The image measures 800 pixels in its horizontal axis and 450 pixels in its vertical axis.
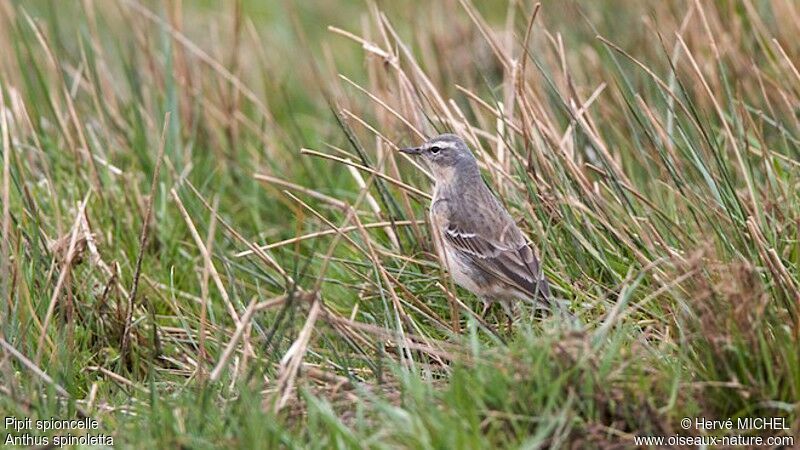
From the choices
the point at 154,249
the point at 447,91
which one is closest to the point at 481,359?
the point at 154,249

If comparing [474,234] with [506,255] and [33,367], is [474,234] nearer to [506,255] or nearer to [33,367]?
[506,255]

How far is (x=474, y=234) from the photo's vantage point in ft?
18.2

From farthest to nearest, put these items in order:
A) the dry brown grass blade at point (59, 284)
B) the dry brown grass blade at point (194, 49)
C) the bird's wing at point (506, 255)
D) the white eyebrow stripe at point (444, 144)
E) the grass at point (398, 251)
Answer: the dry brown grass blade at point (194, 49) → the white eyebrow stripe at point (444, 144) → the bird's wing at point (506, 255) → the dry brown grass blade at point (59, 284) → the grass at point (398, 251)

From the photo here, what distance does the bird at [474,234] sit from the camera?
16.7 ft

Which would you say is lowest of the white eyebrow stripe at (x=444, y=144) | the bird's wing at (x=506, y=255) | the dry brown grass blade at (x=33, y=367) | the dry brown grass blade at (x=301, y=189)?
the dry brown grass blade at (x=33, y=367)

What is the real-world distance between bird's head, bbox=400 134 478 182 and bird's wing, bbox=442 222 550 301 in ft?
0.82

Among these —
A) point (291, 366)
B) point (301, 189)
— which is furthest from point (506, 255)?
point (291, 366)

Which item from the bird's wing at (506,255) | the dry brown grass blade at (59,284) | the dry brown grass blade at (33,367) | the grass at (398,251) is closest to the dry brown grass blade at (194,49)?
the grass at (398,251)

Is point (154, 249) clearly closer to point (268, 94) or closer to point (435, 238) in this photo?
point (435, 238)

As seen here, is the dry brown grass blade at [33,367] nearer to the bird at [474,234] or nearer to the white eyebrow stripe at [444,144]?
the bird at [474,234]

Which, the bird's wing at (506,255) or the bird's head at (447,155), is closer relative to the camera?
the bird's wing at (506,255)

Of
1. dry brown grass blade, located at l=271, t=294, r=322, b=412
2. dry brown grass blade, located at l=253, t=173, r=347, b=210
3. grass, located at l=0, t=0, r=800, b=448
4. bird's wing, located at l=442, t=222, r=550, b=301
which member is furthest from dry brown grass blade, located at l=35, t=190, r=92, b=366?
bird's wing, located at l=442, t=222, r=550, b=301

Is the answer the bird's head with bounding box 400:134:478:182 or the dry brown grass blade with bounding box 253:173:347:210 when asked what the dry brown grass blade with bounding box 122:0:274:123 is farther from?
the bird's head with bounding box 400:134:478:182

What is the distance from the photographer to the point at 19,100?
662 cm
